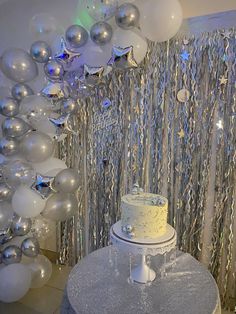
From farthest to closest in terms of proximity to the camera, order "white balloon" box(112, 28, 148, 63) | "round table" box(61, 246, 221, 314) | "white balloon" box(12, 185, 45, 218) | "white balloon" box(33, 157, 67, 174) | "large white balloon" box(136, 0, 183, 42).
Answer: "white balloon" box(33, 157, 67, 174) → "white balloon" box(12, 185, 45, 218) → "white balloon" box(112, 28, 148, 63) → "large white balloon" box(136, 0, 183, 42) → "round table" box(61, 246, 221, 314)

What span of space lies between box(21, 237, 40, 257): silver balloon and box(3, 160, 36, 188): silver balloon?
47 cm

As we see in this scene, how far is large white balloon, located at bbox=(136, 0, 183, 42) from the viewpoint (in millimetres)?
1571

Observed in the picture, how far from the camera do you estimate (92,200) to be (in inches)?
91.0

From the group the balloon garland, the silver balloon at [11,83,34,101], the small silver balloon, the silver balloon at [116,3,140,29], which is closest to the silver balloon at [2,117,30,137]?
the balloon garland

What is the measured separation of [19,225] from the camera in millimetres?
1953

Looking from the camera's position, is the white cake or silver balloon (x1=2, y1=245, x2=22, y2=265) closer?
the white cake

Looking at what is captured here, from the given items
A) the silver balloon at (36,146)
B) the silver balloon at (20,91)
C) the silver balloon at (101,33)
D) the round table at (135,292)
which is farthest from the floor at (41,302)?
the silver balloon at (101,33)

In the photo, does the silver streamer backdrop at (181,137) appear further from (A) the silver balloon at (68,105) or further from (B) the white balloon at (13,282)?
(B) the white balloon at (13,282)

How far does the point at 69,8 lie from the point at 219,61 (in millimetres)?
1256

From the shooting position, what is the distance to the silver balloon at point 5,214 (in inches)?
73.5

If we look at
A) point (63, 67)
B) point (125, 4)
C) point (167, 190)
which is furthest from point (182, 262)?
point (125, 4)

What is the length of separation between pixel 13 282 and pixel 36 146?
37.3 inches

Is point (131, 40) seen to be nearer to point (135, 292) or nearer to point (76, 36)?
point (76, 36)

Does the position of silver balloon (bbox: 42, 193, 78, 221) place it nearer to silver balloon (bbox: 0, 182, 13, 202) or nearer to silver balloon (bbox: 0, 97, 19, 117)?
silver balloon (bbox: 0, 182, 13, 202)
